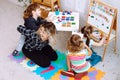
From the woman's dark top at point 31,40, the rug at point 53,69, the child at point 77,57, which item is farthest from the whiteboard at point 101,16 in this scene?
the woman's dark top at point 31,40

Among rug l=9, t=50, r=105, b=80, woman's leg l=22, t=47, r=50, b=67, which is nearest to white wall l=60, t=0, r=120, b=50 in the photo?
rug l=9, t=50, r=105, b=80

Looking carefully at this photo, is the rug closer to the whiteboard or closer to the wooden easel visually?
the whiteboard

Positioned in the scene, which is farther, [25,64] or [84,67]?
[25,64]

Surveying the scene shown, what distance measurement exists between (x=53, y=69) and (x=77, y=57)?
44 cm

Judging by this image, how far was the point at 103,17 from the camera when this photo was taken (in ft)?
8.96

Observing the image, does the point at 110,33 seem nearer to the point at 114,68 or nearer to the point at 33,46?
the point at 114,68

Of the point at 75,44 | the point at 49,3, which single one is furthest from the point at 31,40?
the point at 49,3

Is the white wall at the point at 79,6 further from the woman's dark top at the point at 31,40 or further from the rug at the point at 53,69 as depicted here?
the woman's dark top at the point at 31,40

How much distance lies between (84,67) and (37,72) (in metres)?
0.57

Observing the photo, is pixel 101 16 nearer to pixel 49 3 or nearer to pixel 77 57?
pixel 77 57

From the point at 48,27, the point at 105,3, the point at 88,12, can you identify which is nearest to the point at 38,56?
the point at 48,27

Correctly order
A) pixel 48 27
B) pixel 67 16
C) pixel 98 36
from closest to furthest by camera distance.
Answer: pixel 48 27
pixel 98 36
pixel 67 16

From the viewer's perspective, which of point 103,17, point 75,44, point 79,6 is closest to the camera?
point 75,44

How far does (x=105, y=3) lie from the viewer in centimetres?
277
